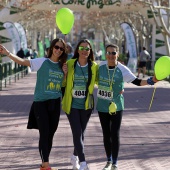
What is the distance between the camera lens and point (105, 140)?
834 centimetres

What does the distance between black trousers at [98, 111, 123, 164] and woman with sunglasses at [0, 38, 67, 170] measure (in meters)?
0.63

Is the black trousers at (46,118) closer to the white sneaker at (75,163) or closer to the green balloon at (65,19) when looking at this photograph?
the white sneaker at (75,163)

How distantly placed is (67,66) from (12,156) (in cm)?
211

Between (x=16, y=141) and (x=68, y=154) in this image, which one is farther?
(x=16, y=141)

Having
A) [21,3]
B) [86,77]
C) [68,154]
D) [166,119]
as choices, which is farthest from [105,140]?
[21,3]

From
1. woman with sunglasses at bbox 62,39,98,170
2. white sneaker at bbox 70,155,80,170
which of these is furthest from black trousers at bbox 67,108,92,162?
white sneaker at bbox 70,155,80,170

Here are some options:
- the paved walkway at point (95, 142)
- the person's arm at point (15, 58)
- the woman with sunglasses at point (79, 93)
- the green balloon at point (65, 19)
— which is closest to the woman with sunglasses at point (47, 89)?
the person's arm at point (15, 58)

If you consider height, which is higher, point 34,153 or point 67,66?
point 67,66

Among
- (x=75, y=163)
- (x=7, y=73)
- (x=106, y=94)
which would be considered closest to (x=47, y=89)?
(x=106, y=94)

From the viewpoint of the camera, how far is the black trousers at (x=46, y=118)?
8.01 m

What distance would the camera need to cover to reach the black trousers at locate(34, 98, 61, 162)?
26.3 feet

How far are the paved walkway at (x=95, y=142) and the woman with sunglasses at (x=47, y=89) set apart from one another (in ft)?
2.49

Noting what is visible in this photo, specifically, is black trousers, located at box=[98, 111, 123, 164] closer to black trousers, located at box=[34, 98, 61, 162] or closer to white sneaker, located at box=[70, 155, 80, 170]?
white sneaker, located at box=[70, 155, 80, 170]

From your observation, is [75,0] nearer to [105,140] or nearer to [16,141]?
[16,141]
